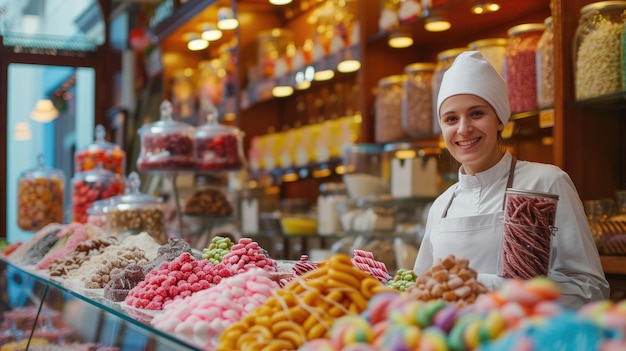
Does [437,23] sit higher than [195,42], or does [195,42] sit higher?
[195,42]

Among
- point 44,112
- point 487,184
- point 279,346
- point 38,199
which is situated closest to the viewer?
point 279,346

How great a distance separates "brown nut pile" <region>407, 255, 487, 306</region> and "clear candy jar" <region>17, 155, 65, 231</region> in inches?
171

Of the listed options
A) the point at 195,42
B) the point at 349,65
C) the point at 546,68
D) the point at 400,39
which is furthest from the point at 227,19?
the point at 546,68

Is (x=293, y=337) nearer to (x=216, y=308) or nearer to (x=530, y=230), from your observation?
(x=216, y=308)

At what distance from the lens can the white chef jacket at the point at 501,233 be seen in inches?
83.5

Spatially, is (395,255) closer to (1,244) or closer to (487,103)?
(487,103)

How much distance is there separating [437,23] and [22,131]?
4368 mm

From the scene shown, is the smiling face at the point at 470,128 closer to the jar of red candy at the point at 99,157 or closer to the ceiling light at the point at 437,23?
the ceiling light at the point at 437,23

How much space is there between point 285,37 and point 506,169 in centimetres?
387

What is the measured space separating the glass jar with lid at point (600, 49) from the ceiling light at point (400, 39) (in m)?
1.46

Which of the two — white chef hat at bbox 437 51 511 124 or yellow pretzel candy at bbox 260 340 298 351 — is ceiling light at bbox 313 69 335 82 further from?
yellow pretzel candy at bbox 260 340 298 351

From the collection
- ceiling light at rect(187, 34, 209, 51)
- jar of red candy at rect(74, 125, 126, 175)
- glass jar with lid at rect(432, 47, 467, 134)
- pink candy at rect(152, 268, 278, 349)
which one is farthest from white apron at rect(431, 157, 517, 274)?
ceiling light at rect(187, 34, 209, 51)

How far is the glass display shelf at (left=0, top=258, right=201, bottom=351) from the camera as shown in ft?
6.36

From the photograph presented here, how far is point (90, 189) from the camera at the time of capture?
505 cm
